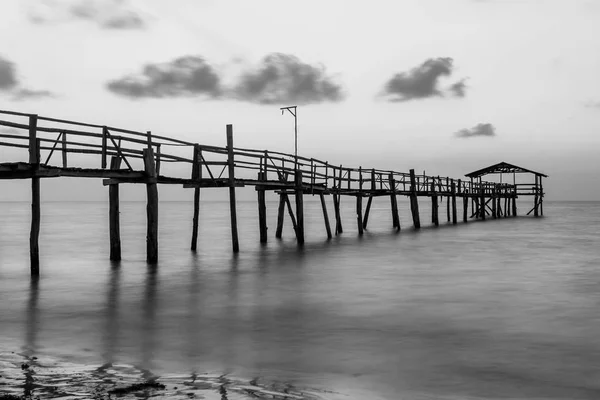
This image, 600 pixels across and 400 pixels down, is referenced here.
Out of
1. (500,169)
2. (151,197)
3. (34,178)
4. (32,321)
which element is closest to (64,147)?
(34,178)

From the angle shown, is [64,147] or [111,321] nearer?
[111,321]

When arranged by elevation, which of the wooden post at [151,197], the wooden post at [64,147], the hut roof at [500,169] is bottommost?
the wooden post at [151,197]

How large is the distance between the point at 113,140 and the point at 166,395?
11.1 m

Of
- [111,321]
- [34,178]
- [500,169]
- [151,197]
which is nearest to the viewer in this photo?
[111,321]

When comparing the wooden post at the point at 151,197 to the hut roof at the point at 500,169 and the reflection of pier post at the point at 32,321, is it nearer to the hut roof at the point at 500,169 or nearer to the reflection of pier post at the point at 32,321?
the reflection of pier post at the point at 32,321

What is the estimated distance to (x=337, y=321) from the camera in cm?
1017

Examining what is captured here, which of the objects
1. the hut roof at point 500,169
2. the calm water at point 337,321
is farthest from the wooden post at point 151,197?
the hut roof at point 500,169

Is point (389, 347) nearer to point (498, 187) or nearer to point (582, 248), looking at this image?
point (582, 248)

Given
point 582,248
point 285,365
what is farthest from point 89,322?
point 582,248

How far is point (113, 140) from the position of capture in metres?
15.9

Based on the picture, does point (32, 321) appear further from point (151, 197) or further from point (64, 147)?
point (151, 197)

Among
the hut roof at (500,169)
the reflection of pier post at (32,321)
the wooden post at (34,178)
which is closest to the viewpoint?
the reflection of pier post at (32,321)

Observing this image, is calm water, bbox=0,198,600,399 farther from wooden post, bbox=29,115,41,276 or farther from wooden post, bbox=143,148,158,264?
wooden post, bbox=143,148,158,264

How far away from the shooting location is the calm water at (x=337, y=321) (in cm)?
700
